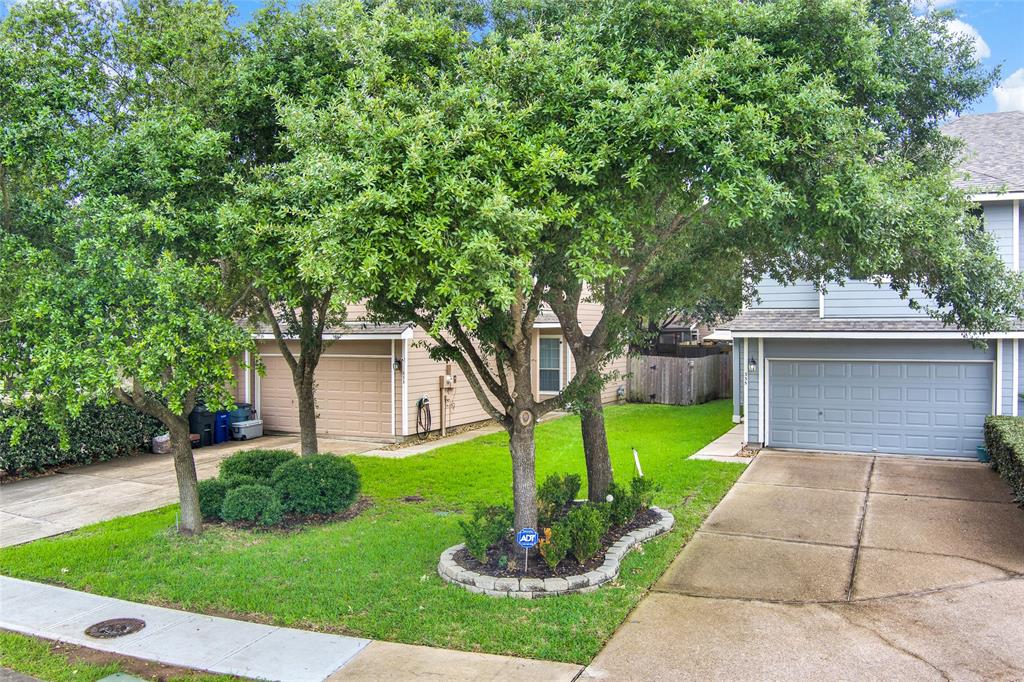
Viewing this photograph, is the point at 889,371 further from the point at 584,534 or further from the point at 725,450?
the point at 584,534

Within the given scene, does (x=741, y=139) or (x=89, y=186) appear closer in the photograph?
(x=741, y=139)

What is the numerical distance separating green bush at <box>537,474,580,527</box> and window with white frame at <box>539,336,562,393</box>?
11.6 m

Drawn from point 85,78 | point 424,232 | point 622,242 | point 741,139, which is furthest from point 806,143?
point 85,78

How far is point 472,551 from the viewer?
6.99m

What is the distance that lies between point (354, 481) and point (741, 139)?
6591mm

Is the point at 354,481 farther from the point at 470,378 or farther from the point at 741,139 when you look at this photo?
the point at 741,139

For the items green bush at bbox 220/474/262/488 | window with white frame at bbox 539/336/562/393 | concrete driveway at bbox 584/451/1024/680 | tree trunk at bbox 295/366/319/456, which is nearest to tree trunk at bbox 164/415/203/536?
green bush at bbox 220/474/262/488

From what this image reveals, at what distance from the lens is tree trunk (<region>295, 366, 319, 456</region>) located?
1030cm

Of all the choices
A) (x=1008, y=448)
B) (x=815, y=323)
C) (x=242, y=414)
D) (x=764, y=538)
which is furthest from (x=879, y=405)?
(x=242, y=414)

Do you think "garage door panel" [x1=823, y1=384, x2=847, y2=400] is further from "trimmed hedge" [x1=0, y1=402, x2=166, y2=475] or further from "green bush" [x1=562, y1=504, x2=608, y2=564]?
"trimmed hedge" [x1=0, y1=402, x2=166, y2=475]

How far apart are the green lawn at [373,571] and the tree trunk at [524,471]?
3.31 ft

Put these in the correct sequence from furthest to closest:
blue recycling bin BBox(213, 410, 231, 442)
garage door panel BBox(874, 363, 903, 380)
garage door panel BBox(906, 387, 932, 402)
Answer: blue recycling bin BBox(213, 410, 231, 442) → garage door panel BBox(874, 363, 903, 380) → garage door panel BBox(906, 387, 932, 402)

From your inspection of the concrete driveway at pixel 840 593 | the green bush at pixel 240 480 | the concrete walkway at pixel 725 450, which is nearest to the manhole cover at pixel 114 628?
the green bush at pixel 240 480

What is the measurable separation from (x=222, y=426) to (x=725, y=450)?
1089 centimetres
